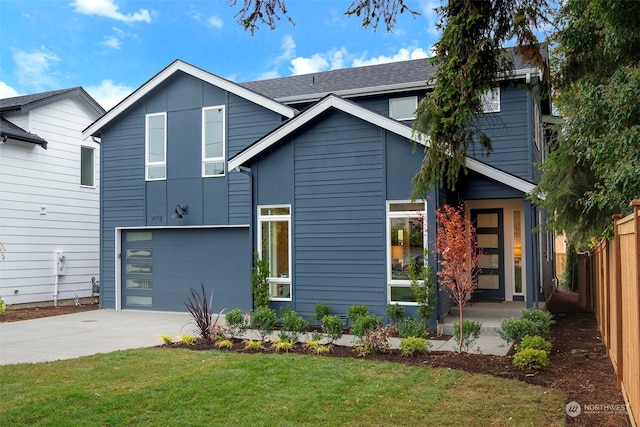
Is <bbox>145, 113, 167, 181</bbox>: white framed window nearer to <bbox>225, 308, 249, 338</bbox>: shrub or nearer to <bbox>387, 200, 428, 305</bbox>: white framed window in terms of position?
<bbox>225, 308, 249, 338</bbox>: shrub

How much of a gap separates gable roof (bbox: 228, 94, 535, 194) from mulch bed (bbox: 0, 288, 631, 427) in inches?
112

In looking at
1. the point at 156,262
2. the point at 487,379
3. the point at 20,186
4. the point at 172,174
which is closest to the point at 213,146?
the point at 172,174

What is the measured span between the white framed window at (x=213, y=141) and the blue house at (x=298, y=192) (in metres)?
0.03

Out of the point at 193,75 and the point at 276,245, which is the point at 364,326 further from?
the point at 193,75

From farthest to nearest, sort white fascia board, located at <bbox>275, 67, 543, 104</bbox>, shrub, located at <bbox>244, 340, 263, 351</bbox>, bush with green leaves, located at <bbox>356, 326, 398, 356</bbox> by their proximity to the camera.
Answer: white fascia board, located at <bbox>275, 67, 543, 104</bbox>
shrub, located at <bbox>244, 340, 263, 351</bbox>
bush with green leaves, located at <bbox>356, 326, 398, 356</bbox>

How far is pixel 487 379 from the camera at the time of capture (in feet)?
19.7

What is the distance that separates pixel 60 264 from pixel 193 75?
6643 millimetres

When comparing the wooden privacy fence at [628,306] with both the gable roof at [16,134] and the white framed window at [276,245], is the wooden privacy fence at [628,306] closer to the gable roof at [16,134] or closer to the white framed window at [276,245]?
the white framed window at [276,245]

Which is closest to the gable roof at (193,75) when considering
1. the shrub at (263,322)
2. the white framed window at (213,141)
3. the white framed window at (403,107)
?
the white framed window at (213,141)

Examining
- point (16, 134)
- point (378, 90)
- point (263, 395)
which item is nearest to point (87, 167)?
point (16, 134)

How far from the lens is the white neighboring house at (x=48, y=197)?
13703 millimetres

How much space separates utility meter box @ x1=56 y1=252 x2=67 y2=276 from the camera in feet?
48.4

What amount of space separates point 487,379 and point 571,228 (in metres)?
4.78

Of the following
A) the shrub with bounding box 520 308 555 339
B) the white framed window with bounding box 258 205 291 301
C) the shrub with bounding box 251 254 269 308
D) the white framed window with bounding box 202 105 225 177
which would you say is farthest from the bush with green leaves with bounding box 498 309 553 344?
the white framed window with bounding box 202 105 225 177
